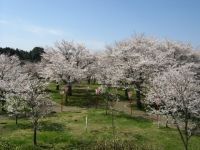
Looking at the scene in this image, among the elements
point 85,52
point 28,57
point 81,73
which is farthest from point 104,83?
point 28,57

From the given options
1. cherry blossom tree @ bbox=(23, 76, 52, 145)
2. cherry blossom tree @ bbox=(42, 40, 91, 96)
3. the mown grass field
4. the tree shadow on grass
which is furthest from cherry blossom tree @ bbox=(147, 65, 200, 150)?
cherry blossom tree @ bbox=(42, 40, 91, 96)

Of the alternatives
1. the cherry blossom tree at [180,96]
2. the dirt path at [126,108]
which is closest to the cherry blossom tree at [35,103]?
the cherry blossom tree at [180,96]

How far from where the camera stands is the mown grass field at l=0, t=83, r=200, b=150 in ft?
124

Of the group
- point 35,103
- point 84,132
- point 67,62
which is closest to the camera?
point 35,103

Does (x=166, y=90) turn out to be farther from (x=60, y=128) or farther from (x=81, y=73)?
(x=81, y=73)

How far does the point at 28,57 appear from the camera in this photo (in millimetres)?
157625

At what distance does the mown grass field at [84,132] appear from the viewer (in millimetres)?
37938

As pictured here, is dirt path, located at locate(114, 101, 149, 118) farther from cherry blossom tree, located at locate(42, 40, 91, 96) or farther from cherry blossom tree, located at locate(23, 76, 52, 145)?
cherry blossom tree, located at locate(23, 76, 52, 145)

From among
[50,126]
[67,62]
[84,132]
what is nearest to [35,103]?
[84,132]

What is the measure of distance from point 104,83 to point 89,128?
22878 millimetres

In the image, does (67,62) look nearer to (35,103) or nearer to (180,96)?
(35,103)

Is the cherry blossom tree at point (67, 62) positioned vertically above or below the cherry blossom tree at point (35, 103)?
above

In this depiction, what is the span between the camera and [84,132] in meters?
42.3

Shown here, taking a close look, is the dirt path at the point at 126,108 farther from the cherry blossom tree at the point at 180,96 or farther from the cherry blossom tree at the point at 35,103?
the cherry blossom tree at the point at 35,103
